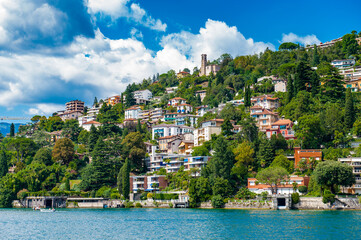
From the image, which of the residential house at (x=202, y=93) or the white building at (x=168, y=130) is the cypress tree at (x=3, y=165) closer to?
the white building at (x=168, y=130)

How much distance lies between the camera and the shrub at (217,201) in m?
73.8

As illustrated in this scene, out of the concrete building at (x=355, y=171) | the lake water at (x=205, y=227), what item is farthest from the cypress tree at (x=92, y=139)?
the concrete building at (x=355, y=171)

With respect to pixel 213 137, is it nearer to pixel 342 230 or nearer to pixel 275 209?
pixel 275 209

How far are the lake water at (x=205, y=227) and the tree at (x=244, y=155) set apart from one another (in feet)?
53.2

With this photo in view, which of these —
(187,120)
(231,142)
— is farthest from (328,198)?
(187,120)

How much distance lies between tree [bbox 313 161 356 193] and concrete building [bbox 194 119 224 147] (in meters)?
36.6

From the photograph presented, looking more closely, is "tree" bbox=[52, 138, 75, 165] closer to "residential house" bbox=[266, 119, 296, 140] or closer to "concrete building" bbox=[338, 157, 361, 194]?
"residential house" bbox=[266, 119, 296, 140]

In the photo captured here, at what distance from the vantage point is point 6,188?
96.0 m

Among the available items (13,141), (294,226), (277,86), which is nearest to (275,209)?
(294,226)

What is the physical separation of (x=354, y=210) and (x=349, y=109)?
24761 millimetres

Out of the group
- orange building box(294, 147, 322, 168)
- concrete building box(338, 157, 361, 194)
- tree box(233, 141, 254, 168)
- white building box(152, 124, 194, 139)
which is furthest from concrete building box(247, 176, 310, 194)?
white building box(152, 124, 194, 139)

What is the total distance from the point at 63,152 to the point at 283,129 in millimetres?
53227

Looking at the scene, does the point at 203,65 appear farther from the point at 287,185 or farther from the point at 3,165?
the point at 287,185

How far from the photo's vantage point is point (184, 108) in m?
139
